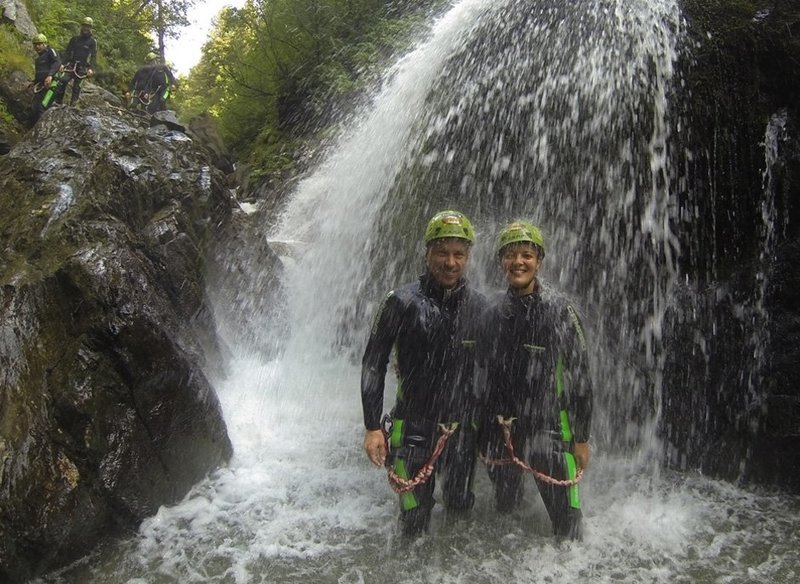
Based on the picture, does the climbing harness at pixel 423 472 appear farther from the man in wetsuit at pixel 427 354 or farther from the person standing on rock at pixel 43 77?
the person standing on rock at pixel 43 77

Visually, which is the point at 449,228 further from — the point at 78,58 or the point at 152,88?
the point at 152,88

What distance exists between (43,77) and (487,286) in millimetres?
9636

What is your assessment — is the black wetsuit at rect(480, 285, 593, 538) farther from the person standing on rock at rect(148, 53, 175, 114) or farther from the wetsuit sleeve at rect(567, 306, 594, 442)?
the person standing on rock at rect(148, 53, 175, 114)

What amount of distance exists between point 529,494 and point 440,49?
7454mm

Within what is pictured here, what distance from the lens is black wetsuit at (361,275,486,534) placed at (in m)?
4.11

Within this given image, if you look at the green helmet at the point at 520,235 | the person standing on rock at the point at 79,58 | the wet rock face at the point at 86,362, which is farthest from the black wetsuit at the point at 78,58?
the green helmet at the point at 520,235

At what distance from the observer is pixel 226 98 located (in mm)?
19141

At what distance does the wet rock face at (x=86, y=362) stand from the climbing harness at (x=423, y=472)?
6.45 ft

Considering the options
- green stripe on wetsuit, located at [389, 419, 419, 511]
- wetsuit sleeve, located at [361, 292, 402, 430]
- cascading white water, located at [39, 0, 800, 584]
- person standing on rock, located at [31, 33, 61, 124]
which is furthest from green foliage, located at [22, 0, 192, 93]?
green stripe on wetsuit, located at [389, 419, 419, 511]

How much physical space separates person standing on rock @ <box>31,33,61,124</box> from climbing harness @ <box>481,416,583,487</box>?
35.5 feet

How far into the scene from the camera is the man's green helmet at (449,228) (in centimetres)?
398

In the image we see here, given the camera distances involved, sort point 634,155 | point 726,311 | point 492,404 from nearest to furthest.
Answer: point 492,404 < point 726,311 < point 634,155

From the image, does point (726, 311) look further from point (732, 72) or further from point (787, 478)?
point (732, 72)

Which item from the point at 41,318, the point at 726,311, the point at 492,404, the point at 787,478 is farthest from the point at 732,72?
the point at 41,318
